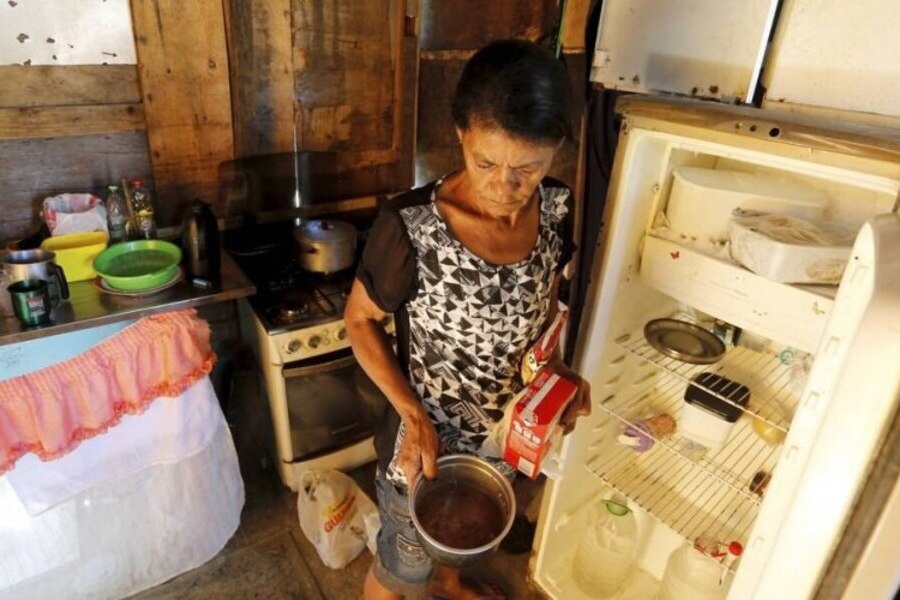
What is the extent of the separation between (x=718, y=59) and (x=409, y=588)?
4.50 ft

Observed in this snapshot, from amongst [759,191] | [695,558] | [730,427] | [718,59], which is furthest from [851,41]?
[695,558]

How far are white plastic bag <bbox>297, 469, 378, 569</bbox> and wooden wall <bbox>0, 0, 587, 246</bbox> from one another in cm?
105

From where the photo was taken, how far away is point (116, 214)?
1.80 metres

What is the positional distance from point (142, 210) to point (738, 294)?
171 centimetres

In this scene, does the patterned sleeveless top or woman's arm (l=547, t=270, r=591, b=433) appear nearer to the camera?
the patterned sleeveless top

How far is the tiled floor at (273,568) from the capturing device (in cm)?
187

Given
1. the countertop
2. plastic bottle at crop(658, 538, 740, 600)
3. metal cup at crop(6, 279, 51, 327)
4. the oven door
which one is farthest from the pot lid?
plastic bottle at crop(658, 538, 740, 600)

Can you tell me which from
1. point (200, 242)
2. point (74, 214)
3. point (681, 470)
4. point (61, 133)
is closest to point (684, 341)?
point (681, 470)

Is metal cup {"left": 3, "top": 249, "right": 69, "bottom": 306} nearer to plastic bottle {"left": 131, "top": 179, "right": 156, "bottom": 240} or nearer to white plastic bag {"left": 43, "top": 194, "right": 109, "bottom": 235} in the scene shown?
white plastic bag {"left": 43, "top": 194, "right": 109, "bottom": 235}

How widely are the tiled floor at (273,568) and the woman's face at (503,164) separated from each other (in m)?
1.34

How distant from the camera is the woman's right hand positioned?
115 cm

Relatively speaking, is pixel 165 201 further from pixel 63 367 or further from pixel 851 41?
pixel 851 41

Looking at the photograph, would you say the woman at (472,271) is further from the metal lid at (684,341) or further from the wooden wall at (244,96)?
the wooden wall at (244,96)

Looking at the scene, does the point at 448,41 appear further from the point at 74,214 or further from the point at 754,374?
the point at 754,374
